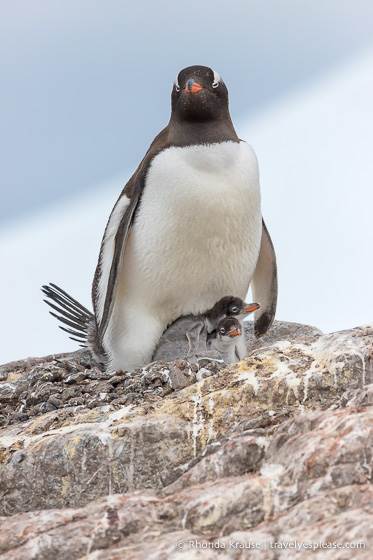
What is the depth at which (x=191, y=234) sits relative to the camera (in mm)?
5668

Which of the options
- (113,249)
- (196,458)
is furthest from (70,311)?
(196,458)

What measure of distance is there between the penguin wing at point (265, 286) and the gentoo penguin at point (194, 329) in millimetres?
974

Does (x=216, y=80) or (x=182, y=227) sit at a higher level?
(x=216, y=80)

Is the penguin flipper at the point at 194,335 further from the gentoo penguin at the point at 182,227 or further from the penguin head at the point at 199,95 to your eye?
the penguin head at the point at 199,95

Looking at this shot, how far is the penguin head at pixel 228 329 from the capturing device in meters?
5.57

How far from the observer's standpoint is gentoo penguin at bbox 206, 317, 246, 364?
5.60m

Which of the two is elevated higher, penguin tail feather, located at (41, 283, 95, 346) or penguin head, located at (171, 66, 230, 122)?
penguin head, located at (171, 66, 230, 122)

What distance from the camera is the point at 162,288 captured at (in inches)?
230

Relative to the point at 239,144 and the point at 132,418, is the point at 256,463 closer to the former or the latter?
the point at 132,418

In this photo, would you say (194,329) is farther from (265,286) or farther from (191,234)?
(265,286)

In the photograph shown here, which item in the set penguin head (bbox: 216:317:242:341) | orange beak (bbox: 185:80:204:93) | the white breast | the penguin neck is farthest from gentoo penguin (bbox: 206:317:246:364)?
orange beak (bbox: 185:80:204:93)

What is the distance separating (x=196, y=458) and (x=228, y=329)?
275cm

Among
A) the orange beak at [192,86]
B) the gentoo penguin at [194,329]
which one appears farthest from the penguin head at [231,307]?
the orange beak at [192,86]

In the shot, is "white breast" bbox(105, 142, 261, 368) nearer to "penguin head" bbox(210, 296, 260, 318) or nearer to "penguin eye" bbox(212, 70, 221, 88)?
"penguin head" bbox(210, 296, 260, 318)
